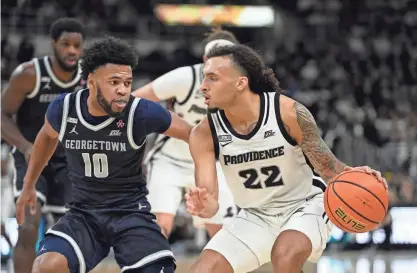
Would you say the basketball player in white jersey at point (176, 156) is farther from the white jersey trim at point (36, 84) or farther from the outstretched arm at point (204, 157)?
the outstretched arm at point (204, 157)

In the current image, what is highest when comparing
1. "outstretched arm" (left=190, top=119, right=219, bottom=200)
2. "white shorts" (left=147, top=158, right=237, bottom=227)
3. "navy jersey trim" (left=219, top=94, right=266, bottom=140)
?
"navy jersey trim" (left=219, top=94, right=266, bottom=140)

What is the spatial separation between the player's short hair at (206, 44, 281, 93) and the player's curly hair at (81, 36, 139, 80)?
1.63 ft

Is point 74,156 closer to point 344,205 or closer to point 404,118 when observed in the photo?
point 344,205

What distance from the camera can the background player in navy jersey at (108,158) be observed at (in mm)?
4406

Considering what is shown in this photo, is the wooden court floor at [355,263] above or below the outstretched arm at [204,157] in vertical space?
below

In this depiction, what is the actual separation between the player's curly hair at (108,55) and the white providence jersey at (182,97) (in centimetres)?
157

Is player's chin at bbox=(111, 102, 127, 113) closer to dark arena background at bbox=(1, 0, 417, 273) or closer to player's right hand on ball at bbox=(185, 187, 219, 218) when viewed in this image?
player's right hand on ball at bbox=(185, 187, 219, 218)

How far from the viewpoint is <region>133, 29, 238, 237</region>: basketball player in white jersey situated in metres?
6.21

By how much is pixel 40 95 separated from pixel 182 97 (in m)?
1.07

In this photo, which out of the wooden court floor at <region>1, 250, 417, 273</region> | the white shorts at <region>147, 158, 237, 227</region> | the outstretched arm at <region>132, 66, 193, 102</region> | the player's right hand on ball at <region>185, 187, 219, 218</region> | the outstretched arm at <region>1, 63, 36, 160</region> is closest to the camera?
the player's right hand on ball at <region>185, 187, 219, 218</region>

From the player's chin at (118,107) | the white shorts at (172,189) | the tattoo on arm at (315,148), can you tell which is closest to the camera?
the player's chin at (118,107)

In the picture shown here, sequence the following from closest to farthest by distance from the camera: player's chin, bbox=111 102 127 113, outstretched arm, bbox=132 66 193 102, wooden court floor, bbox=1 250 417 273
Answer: player's chin, bbox=111 102 127 113, outstretched arm, bbox=132 66 193 102, wooden court floor, bbox=1 250 417 273


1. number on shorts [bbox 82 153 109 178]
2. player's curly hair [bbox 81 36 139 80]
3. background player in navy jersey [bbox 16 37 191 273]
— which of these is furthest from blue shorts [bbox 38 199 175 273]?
player's curly hair [bbox 81 36 139 80]

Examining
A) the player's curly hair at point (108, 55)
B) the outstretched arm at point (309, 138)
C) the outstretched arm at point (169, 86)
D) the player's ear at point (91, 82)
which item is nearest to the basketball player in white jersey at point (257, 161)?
the outstretched arm at point (309, 138)
